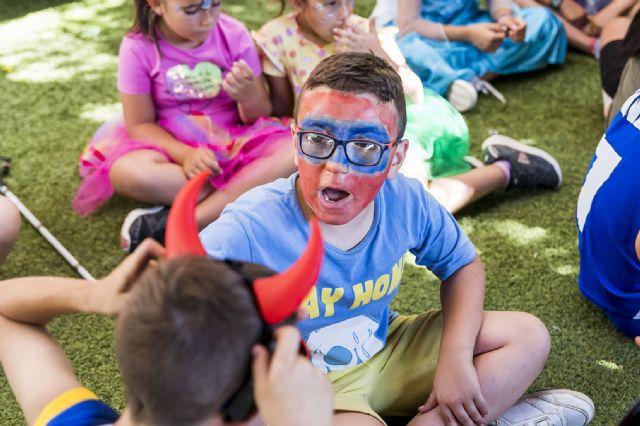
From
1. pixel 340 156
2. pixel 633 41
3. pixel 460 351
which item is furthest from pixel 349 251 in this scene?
pixel 633 41

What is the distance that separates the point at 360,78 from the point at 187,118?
1133mm

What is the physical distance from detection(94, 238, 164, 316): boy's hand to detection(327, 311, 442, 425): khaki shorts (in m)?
0.67

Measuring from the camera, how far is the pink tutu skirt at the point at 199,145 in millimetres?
2363

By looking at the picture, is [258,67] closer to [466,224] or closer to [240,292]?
[466,224]

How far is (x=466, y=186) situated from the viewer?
2.41 metres

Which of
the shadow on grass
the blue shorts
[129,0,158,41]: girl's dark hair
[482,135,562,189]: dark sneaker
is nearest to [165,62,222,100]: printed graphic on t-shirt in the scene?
[129,0,158,41]: girl's dark hair

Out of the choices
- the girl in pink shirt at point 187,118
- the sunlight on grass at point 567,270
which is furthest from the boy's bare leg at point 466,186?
the girl in pink shirt at point 187,118

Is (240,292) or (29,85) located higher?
(240,292)

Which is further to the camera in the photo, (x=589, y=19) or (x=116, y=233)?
(x=589, y=19)

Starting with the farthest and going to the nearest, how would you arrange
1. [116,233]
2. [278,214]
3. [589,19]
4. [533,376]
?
[589,19] < [116,233] < [533,376] < [278,214]

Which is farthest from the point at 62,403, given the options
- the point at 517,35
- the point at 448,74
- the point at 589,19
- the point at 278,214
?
the point at 589,19

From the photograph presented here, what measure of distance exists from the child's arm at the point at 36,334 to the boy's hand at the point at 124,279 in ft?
0.06

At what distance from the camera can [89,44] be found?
350cm

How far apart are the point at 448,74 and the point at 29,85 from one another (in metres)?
1.65
